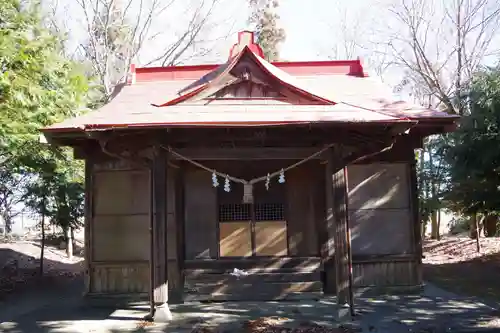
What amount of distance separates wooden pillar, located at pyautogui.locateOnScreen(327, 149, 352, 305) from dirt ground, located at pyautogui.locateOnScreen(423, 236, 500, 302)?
3.53 meters

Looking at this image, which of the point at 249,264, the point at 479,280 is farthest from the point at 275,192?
the point at 479,280

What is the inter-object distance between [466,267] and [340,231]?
7.65 meters

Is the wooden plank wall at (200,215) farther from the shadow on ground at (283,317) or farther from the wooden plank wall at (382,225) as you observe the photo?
the wooden plank wall at (382,225)

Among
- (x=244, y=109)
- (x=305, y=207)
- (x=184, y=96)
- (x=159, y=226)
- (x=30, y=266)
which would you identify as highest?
(x=184, y=96)

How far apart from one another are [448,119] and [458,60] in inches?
527

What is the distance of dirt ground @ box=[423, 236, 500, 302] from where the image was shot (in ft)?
33.1

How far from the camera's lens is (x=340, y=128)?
7477 mm

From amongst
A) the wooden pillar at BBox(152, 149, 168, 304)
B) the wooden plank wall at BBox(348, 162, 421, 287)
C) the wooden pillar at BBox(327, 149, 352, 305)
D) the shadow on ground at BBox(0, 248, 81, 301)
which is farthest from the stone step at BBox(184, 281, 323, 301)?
the shadow on ground at BBox(0, 248, 81, 301)

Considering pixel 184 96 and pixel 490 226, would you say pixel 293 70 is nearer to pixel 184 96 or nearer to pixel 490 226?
pixel 184 96

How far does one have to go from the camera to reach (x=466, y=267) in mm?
13211

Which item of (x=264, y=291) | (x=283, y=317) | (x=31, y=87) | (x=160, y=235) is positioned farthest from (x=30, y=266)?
(x=283, y=317)

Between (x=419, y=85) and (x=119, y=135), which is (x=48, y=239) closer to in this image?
(x=119, y=135)

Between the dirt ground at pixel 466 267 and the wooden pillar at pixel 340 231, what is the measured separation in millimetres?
3530

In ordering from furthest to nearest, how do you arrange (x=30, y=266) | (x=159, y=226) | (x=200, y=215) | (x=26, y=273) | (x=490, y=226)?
(x=490, y=226) < (x=30, y=266) < (x=26, y=273) < (x=200, y=215) < (x=159, y=226)
